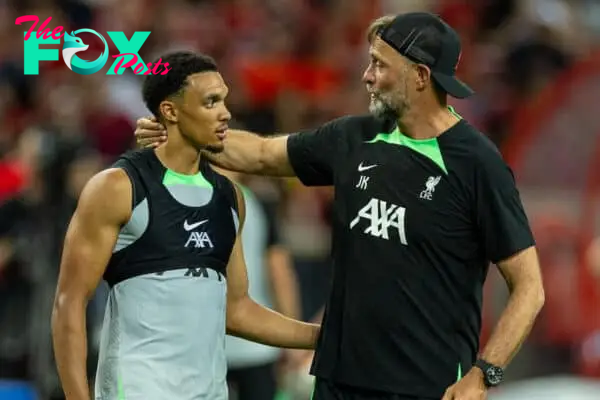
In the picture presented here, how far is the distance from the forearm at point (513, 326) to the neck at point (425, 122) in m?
0.71

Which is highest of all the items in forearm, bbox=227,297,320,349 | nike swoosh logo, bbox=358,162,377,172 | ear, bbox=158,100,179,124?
ear, bbox=158,100,179,124

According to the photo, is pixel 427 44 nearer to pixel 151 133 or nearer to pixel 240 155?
pixel 240 155

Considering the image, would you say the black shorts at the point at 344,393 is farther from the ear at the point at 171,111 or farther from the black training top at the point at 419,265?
the ear at the point at 171,111

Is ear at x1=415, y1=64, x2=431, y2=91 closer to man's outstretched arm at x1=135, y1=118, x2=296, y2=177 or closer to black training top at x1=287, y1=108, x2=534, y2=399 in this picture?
black training top at x1=287, y1=108, x2=534, y2=399

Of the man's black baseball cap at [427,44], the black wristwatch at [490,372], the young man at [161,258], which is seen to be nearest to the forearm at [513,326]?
the black wristwatch at [490,372]

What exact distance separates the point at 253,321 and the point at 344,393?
462 mm

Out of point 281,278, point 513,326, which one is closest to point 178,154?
point 513,326

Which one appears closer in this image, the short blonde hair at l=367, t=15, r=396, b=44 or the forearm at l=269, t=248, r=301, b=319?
the short blonde hair at l=367, t=15, r=396, b=44

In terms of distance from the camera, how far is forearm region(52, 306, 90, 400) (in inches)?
208

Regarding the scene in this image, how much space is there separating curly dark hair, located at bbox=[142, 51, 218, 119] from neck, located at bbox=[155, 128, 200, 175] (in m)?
0.14

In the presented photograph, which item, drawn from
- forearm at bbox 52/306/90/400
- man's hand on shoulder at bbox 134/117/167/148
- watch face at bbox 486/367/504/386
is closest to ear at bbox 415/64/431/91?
man's hand on shoulder at bbox 134/117/167/148

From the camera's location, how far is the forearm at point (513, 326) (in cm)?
557

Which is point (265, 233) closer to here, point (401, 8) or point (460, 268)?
point (460, 268)

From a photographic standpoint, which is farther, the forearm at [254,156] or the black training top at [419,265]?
the forearm at [254,156]
